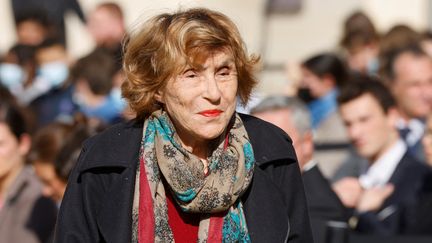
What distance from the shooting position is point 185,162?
517 centimetres

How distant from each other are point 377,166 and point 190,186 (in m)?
3.74

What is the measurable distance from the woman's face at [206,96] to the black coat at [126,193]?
0.23 metres

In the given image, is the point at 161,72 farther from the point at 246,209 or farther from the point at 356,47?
the point at 356,47

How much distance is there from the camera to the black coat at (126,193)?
17.0 ft

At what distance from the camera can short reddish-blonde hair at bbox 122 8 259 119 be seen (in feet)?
16.9

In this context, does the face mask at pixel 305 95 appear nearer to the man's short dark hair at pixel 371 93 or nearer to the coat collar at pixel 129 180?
the man's short dark hair at pixel 371 93

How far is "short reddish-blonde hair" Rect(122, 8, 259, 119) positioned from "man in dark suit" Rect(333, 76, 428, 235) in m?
2.75

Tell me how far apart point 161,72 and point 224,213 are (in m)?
0.57

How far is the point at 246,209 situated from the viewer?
207 inches

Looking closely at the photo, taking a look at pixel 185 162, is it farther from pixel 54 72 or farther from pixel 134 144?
pixel 54 72

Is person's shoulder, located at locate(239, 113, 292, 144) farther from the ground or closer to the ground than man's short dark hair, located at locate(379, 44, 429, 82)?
farther from the ground

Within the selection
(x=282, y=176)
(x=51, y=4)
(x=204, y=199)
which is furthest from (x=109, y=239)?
(x=51, y=4)

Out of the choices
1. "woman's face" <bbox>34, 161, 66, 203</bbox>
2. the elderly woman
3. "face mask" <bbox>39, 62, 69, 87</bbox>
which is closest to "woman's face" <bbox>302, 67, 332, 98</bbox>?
"face mask" <bbox>39, 62, 69, 87</bbox>

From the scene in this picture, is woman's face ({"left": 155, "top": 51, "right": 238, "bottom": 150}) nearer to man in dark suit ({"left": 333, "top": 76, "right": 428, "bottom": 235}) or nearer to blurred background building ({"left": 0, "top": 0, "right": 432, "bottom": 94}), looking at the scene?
man in dark suit ({"left": 333, "top": 76, "right": 428, "bottom": 235})
